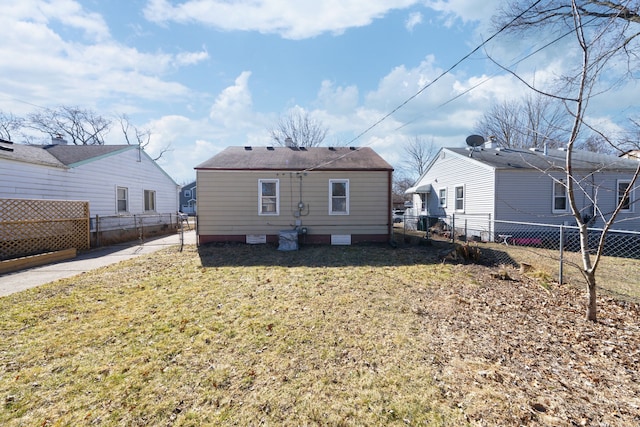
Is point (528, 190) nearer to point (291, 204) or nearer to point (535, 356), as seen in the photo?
point (291, 204)

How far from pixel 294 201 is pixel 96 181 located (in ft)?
29.7

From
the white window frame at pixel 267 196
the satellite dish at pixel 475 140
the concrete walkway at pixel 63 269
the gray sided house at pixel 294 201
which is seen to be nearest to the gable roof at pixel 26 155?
the concrete walkway at pixel 63 269

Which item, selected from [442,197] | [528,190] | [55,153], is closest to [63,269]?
[55,153]

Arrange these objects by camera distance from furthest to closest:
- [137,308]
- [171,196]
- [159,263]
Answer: [171,196] < [159,263] < [137,308]

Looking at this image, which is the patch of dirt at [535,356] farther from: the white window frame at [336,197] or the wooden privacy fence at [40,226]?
the wooden privacy fence at [40,226]

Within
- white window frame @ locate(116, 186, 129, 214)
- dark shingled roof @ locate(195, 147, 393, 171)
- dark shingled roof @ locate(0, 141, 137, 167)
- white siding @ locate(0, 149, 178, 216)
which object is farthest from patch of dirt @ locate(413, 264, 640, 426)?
white window frame @ locate(116, 186, 129, 214)

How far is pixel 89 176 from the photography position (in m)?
11.7

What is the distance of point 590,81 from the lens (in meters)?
3.55

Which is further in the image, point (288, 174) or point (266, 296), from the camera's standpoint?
point (288, 174)

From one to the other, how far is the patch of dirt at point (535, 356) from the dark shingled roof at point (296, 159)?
640 centimetres

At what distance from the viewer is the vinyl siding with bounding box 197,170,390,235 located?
9984 mm

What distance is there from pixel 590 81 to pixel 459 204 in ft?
37.6

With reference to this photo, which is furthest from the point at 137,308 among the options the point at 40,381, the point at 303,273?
the point at 303,273

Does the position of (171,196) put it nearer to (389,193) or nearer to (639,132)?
(389,193)
